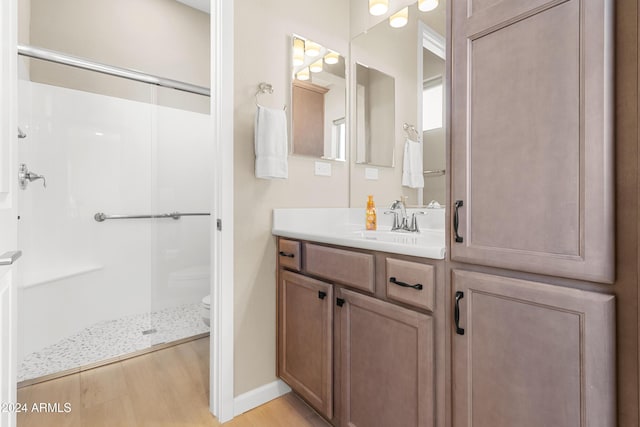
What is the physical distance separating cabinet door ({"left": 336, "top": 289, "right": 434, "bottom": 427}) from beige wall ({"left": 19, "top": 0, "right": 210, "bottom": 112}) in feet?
8.04

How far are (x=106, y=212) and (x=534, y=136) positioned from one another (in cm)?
287

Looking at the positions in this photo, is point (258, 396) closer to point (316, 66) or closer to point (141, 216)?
point (141, 216)

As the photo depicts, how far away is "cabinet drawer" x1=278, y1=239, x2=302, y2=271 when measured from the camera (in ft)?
5.08

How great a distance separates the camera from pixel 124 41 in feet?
8.41

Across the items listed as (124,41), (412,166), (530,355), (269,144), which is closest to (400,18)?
(412,166)

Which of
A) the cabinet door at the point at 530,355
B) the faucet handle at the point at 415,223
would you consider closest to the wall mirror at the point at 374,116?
the faucet handle at the point at 415,223

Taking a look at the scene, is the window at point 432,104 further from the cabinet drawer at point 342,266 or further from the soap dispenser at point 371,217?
the cabinet drawer at point 342,266

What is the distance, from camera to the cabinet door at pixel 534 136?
26.9 inches

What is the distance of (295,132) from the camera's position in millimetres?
1855

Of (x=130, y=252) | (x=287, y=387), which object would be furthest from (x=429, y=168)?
(x=130, y=252)

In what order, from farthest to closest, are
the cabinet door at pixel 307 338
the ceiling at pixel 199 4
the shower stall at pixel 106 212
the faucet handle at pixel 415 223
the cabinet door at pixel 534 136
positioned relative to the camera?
the ceiling at pixel 199 4, the shower stall at pixel 106 212, the faucet handle at pixel 415 223, the cabinet door at pixel 307 338, the cabinet door at pixel 534 136

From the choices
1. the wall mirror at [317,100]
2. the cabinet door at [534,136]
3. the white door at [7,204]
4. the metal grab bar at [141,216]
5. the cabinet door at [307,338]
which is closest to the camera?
the cabinet door at [534,136]

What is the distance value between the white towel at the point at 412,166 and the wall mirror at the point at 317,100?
0.44 m

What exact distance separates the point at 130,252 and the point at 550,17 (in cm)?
297
